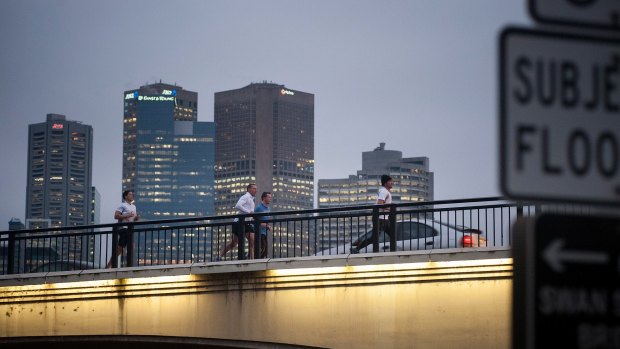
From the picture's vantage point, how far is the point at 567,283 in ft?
13.3

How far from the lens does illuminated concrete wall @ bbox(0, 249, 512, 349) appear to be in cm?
2086

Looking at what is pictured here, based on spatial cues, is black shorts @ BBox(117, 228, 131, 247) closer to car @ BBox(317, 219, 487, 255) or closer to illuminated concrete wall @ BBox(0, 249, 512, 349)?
illuminated concrete wall @ BBox(0, 249, 512, 349)

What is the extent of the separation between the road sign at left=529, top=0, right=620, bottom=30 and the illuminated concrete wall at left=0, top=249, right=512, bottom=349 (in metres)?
15.3

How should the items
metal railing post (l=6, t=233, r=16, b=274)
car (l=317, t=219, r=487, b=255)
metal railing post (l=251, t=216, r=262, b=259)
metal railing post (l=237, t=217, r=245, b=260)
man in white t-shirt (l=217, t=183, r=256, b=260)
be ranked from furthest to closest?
→ metal railing post (l=6, t=233, r=16, b=274), man in white t-shirt (l=217, t=183, r=256, b=260), metal railing post (l=237, t=217, r=245, b=260), metal railing post (l=251, t=216, r=262, b=259), car (l=317, t=219, r=487, b=255)

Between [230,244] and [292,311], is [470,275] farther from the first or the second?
[230,244]

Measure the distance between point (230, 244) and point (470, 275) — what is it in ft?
18.1

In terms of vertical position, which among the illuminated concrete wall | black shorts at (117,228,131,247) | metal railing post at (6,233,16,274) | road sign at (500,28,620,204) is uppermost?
road sign at (500,28,620,204)

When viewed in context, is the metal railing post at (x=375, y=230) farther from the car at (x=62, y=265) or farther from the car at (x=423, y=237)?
the car at (x=62, y=265)

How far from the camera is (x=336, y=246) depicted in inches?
912

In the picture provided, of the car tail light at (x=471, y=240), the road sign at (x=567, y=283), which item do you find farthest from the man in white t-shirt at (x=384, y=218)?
the road sign at (x=567, y=283)

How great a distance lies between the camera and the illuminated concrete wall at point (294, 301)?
2086 cm

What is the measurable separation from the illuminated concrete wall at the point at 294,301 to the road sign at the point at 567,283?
15.4m

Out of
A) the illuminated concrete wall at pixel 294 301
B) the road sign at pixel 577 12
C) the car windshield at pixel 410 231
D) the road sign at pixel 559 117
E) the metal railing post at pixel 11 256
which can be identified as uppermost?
the road sign at pixel 577 12

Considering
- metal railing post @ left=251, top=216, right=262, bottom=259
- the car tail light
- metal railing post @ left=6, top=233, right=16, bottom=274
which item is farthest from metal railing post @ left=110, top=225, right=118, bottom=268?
Result: the car tail light
